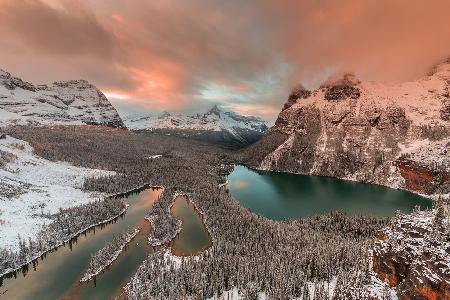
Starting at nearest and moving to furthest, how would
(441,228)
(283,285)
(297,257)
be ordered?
1. (441,228)
2. (283,285)
3. (297,257)

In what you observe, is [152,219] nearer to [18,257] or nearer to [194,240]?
[194,240]

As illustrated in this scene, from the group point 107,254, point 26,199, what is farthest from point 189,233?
point 26,199

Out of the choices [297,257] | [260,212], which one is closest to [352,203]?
[260,212]

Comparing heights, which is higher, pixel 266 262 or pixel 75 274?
pixel 266 262

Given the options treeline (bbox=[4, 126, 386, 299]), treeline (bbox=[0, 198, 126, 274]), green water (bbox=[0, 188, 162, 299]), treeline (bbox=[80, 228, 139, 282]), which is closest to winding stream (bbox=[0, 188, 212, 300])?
green water (bbox=[0, 188, 162, 299])

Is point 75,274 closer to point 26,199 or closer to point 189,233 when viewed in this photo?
point 189,233

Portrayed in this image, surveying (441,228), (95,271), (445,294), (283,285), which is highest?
(441,228)

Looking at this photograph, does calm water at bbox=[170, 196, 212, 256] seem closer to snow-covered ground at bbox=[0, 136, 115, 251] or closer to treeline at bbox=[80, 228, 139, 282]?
treeline at bbox=[80, 228, 139, 282]
